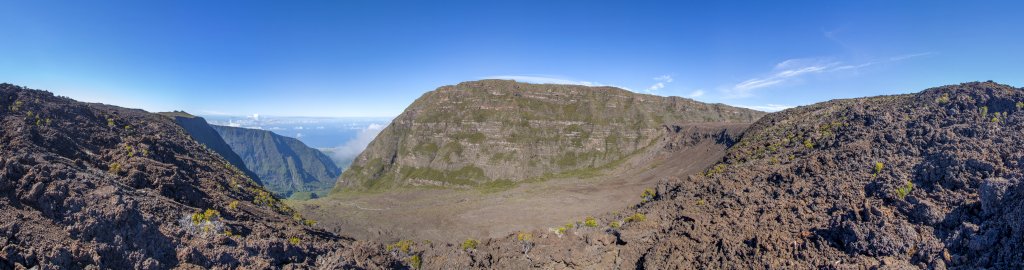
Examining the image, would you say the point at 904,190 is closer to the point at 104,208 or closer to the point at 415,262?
the point at 415,262

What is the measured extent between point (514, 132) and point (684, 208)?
4084 inches

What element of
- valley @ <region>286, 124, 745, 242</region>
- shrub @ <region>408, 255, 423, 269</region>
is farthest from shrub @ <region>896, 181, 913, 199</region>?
valley @ <region>286, 124, 745, 242</region>

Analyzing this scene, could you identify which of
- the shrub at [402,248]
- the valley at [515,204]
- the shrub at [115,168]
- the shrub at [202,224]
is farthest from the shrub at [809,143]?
the shrub at [115,168]

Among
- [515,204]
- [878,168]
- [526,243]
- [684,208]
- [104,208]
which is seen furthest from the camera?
[515,204]

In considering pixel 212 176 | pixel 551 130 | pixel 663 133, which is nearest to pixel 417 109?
pixel 551 130

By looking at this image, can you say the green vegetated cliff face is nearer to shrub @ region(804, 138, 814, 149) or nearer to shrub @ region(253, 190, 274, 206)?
shrub @ region(804, 138, 814, 149)

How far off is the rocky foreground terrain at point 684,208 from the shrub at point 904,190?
2.7 inches

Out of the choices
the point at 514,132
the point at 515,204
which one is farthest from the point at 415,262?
the point at 514,132

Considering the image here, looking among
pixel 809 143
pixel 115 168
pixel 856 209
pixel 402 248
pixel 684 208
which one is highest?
pixel 809 143

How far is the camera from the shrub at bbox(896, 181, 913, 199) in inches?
774

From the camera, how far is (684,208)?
3027cm

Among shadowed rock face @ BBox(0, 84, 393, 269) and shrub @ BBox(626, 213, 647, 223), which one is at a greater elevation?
shadowed rock face @ BBox(0, 84, 393, 269)

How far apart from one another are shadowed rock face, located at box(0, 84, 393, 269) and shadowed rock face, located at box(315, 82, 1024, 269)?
11.4 m

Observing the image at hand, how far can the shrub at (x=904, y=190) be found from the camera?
19656 millimetres
